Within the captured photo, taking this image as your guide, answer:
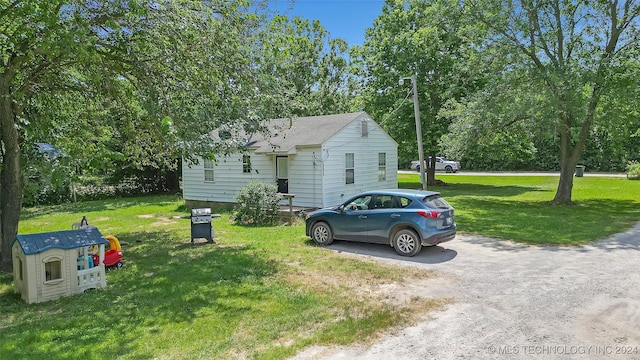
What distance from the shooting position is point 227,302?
241 inches

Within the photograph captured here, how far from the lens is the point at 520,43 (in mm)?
16234

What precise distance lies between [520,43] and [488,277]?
41.3 ft

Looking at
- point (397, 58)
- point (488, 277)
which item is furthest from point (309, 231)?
point (397, 58)

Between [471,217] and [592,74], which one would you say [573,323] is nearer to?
[471,217]

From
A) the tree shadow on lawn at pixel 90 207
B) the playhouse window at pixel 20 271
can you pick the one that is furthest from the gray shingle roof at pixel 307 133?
the playhouse window at pixel 20 271

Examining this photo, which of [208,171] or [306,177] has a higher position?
[208,171]

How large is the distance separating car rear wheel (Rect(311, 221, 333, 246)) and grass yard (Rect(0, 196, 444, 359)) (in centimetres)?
51

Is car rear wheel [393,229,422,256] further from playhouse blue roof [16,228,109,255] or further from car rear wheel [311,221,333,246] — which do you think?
playhouse blue roof [16,228,109,255]

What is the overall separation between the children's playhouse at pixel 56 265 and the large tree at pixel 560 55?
48.2 feet

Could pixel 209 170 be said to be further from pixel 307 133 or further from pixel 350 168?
pixel 350 168

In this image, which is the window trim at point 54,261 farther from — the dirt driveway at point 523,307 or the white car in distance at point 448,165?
the white car in distance at point 448,165

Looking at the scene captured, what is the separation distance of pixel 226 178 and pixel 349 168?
5542 mm

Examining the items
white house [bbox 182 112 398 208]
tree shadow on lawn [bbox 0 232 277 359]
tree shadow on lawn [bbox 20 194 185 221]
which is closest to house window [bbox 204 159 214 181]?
white house [bbox 182 112 398 208]

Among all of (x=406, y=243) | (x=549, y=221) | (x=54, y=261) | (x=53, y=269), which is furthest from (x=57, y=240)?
(x=549, y=221)
